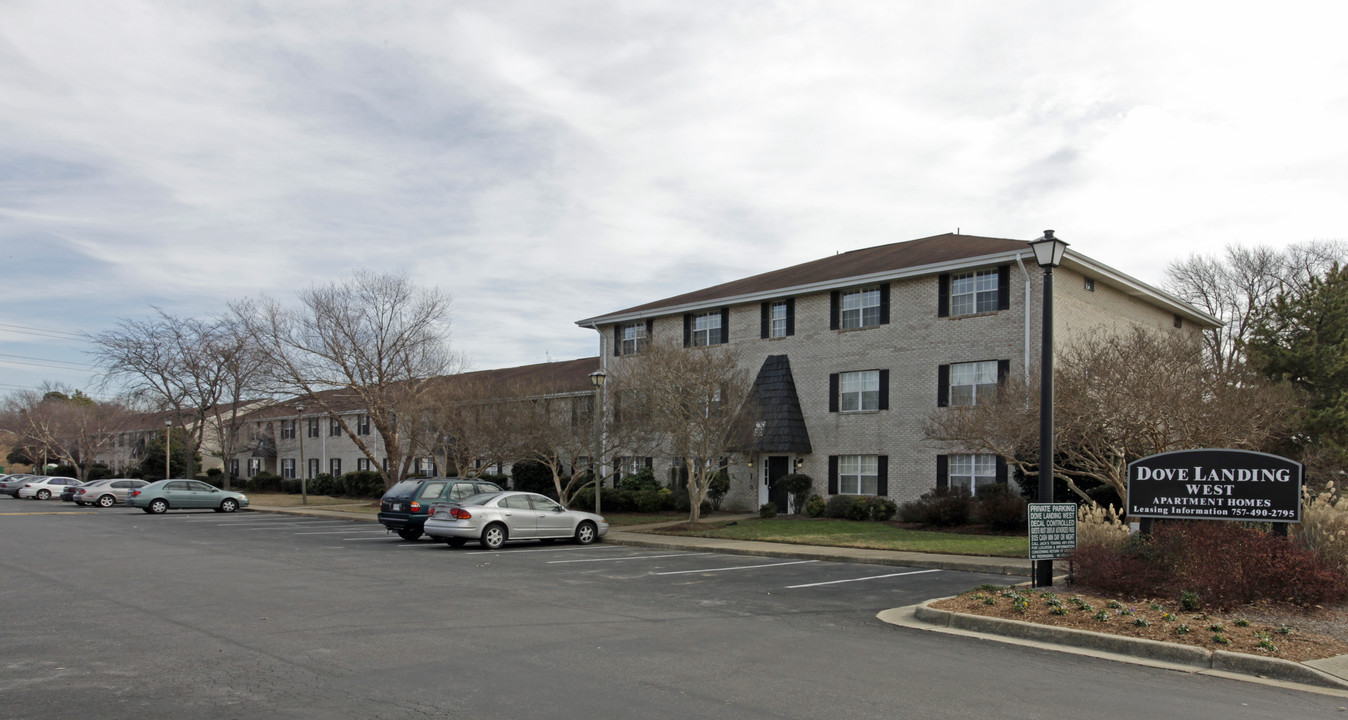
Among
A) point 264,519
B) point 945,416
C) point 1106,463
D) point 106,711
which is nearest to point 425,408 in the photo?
point 264,519

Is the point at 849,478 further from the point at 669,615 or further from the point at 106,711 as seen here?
the point at 106,711

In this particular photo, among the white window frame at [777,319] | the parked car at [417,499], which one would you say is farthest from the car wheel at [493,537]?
the white window frame at [777,319]

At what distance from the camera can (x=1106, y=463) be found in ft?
61.3

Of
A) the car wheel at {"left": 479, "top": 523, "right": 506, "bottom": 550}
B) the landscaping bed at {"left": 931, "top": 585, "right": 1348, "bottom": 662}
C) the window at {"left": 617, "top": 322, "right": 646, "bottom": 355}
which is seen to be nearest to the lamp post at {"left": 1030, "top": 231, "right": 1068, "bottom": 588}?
the landscaping bed at {"left": 931, "top": 585, "right": 1348, "bottom": 662}

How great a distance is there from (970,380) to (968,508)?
396cm

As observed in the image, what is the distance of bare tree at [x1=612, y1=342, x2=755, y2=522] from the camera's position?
87.3ft

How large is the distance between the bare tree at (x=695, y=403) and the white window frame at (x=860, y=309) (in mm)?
4536

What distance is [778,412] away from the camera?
31266 mm

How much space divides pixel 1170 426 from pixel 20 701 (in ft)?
58.4

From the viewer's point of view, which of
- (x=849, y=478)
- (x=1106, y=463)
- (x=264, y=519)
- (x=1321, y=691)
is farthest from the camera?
(x=264, y=519)

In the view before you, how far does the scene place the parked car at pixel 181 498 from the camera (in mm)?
37000

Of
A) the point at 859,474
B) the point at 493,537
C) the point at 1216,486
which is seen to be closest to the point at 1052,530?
the point at 1216,486

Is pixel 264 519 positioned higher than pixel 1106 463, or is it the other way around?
pixel 1106 463

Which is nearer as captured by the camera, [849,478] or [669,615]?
[669,615]
